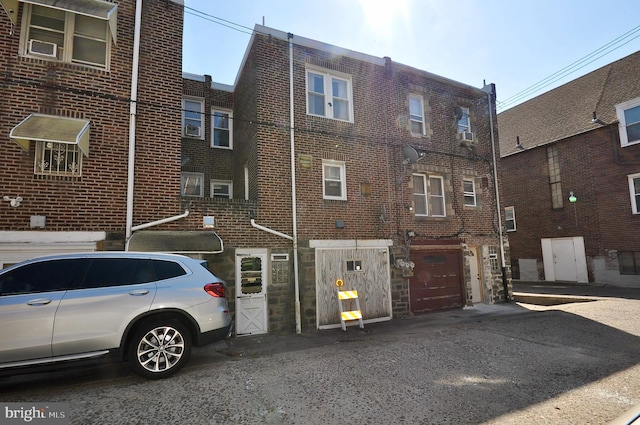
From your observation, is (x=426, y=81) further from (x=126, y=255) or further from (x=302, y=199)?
(x=126, y=255)

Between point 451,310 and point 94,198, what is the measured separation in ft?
36.1

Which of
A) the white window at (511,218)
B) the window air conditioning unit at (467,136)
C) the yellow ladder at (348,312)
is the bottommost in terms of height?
the yellow ladder at (348,312)

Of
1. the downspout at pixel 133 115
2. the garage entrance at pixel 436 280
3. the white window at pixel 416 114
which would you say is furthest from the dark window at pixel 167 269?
the white window at pixel 416 114

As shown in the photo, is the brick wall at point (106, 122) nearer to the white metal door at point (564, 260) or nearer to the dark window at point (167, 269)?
the dark window at point (167, 269)

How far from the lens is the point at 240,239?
8625mm

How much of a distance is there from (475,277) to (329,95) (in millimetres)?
8556

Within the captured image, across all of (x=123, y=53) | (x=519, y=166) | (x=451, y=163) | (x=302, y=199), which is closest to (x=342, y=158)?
(x=302, y=199)

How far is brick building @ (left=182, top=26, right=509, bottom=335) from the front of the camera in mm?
8961

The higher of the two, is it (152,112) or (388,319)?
(152,112)

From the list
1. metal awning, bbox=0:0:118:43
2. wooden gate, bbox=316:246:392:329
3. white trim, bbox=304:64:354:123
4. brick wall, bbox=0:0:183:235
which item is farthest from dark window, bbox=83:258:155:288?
white trim, bbox=304:64:354:123

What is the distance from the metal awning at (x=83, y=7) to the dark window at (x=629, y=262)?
72.3 feet

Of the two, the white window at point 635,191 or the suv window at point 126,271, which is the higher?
the white window at point 635,191

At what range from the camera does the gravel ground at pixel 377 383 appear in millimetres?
4020

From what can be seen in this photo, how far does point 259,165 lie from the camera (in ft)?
30.2
